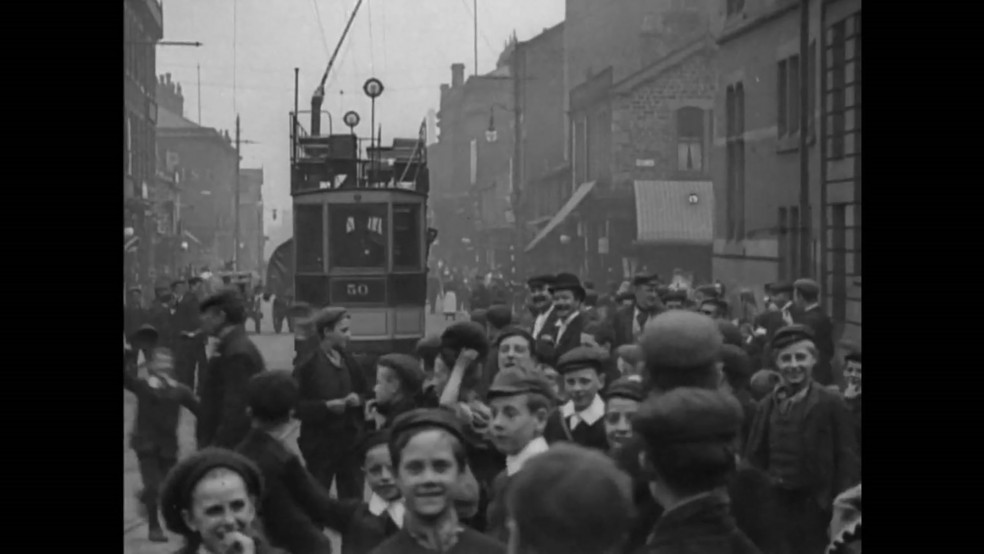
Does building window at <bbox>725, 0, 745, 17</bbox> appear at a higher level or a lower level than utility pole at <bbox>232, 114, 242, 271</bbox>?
higher

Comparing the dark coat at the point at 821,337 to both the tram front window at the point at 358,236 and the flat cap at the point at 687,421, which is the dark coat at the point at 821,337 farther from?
the tram front window at the point at 358,236

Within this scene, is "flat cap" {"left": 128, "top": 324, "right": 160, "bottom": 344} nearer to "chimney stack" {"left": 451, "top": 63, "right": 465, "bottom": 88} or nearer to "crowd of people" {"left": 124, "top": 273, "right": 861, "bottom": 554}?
"crowd of people" {"left": 124, "top": 273, "right": 861, "bottom": 554}

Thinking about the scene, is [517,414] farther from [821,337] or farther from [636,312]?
[636,312]

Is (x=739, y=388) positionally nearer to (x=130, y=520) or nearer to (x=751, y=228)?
(x=751, y=228)

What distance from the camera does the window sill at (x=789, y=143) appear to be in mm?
5902

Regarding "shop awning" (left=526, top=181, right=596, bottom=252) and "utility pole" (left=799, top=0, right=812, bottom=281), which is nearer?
"utility pole" (left=799, top=0, right=812, bottom=281)

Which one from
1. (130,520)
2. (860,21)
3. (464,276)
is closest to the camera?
(130,520)

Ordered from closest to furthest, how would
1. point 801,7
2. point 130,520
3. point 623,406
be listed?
1. point 623,406
2. point 130,520
3. point 801,7

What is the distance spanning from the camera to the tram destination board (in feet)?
21.6

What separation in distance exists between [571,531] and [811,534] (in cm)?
243

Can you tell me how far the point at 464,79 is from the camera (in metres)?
6.12

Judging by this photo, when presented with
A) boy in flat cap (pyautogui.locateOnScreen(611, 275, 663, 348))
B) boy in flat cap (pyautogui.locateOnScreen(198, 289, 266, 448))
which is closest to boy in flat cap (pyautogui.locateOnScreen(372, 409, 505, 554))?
boy in flat cap (pyautogui.locateOnScreen(198, 289, 266, 448))

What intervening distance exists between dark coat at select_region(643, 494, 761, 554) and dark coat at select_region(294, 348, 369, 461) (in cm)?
239
